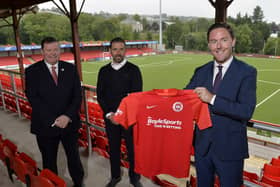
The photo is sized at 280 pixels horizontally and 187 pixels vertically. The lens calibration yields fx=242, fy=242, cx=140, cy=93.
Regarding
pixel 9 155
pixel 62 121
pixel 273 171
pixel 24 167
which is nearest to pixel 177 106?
pixel 62 121

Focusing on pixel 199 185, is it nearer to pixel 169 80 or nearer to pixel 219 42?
pixel 219 42

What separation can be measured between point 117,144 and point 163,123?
3.49 feet

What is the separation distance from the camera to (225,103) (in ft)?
5.06

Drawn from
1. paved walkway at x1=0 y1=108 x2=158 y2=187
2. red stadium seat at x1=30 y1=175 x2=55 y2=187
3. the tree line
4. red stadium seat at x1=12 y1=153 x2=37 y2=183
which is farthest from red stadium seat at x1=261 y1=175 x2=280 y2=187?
the tree line

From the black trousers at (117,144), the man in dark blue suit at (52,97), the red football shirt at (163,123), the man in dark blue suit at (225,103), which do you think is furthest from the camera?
the black trousers at (117,144)

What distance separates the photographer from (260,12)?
85125 millimetres

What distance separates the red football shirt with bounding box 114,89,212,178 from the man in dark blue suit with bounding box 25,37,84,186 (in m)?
0.79

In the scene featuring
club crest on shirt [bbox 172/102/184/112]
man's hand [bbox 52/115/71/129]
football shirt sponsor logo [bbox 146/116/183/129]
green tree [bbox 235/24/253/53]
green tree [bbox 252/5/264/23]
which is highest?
green tree [bbox 252/5/264/23]

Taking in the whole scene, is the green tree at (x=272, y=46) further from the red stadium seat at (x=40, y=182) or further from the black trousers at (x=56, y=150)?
the red stadium seat at (x=40, y=182)

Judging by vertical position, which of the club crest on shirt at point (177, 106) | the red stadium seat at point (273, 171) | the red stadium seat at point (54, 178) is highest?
the club crest on shirt at point (177, 106)

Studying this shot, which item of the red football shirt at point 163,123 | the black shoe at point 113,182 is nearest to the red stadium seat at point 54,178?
the red football shirt at point 163,123

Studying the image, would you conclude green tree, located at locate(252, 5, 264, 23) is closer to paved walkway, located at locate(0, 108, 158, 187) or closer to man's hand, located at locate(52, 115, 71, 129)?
paved walkway, located at locate(0, 108, 158, 187)

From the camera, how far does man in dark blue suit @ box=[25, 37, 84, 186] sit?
2.41 meters

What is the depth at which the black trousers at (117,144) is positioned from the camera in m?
2.77
